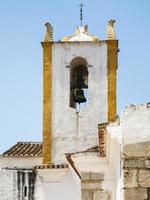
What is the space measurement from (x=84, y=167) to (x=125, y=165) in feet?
12.3

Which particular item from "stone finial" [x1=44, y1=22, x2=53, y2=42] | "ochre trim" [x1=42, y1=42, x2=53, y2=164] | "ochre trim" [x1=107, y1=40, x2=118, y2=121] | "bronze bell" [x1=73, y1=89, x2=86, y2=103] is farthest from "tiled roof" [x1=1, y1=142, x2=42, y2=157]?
"stone finial" [x1=44, y1=22, x2=53, y2=42]

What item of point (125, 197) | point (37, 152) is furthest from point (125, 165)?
point (37, 152)

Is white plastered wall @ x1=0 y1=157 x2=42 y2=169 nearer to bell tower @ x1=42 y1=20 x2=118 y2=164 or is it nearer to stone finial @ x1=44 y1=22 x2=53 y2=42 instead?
bell tower @ x1=42 y1=20 x2=118 y2=164

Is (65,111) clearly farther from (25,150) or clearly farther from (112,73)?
(25,150)

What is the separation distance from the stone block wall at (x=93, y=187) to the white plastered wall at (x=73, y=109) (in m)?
9.41

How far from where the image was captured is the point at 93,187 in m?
9.74

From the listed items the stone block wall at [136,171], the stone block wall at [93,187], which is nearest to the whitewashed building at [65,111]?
the stone block wall at [93,187]

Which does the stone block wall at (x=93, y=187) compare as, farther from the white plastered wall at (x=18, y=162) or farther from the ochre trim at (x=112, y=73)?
the white plastered wall at (x=18, y=162)

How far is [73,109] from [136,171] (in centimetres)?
1325

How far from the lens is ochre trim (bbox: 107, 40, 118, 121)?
19.3 metres

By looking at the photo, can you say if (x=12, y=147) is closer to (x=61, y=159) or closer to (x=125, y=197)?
(x=61, y=159)

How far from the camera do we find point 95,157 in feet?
31.3

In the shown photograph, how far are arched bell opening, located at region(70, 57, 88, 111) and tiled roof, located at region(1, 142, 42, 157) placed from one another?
6.64 feet

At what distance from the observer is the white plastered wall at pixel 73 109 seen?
1936 cm
